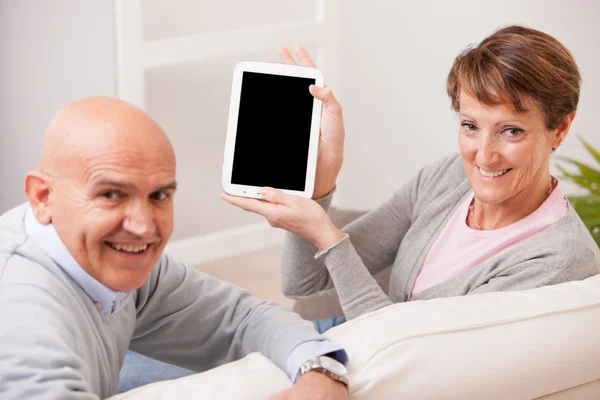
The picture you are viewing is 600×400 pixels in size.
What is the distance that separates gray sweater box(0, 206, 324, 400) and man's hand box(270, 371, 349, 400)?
118 millimetres

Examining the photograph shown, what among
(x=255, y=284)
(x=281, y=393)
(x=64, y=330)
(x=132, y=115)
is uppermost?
(x=132, y=115)

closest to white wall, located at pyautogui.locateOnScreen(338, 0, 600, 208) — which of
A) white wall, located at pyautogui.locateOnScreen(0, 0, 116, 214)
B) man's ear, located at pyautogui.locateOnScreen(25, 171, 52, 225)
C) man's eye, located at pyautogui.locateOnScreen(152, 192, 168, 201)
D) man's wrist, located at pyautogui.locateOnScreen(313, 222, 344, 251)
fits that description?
white wall, located at pyautogui.locateOnScreen(0, 0, 116, 214)

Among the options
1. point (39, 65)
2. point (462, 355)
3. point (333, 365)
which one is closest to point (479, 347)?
point (462, 355)

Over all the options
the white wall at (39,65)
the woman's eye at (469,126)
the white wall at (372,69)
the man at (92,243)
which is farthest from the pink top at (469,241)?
the white wall at (39,65)

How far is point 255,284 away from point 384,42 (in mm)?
1463

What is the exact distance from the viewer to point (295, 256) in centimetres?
195

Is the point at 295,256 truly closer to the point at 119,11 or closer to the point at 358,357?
the point at 358,357

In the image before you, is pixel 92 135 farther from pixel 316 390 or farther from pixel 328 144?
pixel 328 144

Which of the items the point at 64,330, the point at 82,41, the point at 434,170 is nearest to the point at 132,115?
the point at 64,330

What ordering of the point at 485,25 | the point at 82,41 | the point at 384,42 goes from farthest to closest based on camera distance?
1. the point at 384,42
2. the point at 485,25
3. the point at 82,41

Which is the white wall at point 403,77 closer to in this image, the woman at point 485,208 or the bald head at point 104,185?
the woman at point 485,208

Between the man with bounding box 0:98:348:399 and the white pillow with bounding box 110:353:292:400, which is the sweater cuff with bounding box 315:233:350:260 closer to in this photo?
the man with bounding box 0:98:348:399

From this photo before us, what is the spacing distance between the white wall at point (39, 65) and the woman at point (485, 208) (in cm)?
187

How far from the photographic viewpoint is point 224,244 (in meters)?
4.21
